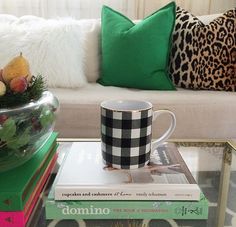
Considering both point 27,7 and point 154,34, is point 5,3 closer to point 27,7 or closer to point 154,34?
point 27,7

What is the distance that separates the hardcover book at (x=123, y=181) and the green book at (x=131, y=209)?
0.01 meters

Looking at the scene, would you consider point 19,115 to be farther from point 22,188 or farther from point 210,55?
point 210,55

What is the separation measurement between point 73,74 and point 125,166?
946 millimetres

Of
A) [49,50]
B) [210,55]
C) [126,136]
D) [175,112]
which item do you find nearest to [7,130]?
[126,136]

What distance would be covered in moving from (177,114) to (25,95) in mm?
822

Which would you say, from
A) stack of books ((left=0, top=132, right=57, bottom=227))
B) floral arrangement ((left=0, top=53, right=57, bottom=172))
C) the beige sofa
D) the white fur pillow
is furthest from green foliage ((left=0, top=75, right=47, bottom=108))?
the white fur pillow

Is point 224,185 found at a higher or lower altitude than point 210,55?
lower

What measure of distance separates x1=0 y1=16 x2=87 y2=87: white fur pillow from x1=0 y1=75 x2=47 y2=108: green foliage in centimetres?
84

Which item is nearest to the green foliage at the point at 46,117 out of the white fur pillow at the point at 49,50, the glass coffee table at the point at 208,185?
the glass coffee table at the point at 208,185

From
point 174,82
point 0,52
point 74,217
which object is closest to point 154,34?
point 174,82

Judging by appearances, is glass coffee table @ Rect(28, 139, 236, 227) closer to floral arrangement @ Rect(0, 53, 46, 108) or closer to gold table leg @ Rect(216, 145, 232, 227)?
gold table leg @ Rect(216, 145, 232, 227)

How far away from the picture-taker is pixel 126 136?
70 cm

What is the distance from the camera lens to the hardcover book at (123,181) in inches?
25.5

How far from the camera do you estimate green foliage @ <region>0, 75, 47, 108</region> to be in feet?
2.23
